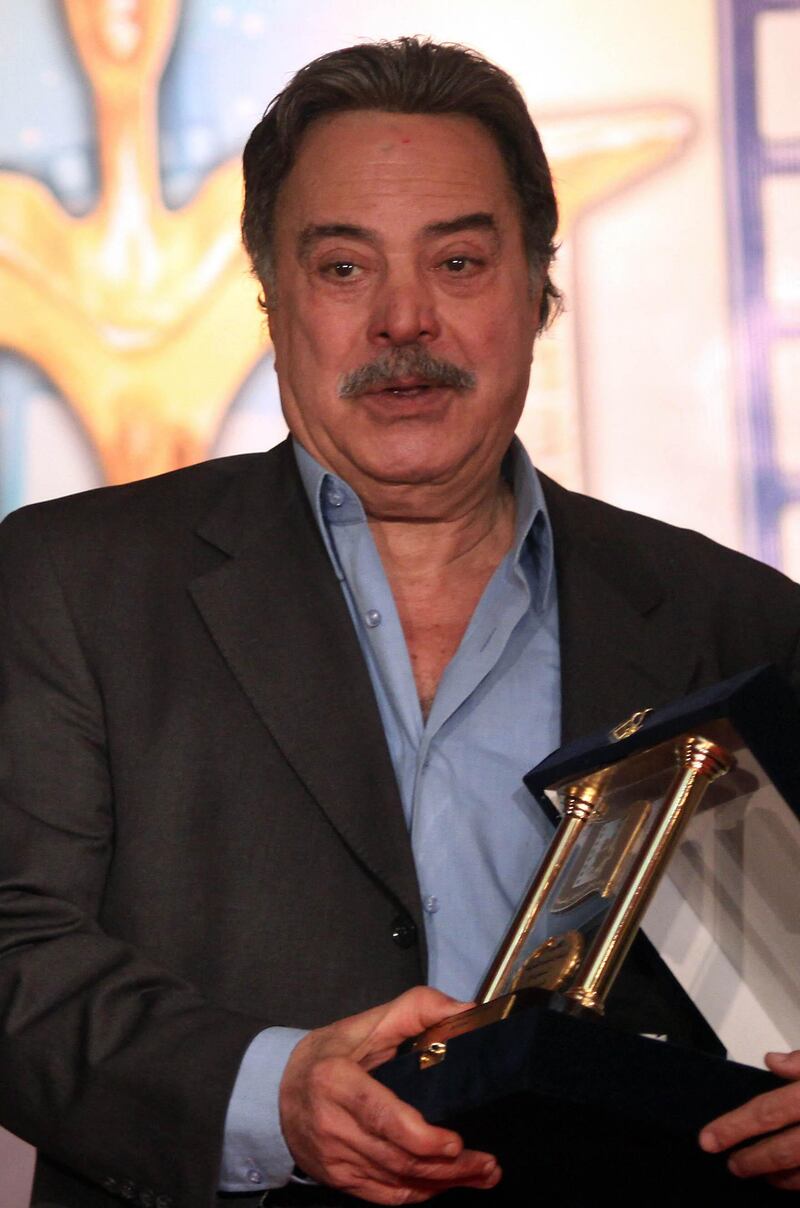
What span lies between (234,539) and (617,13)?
1030mm

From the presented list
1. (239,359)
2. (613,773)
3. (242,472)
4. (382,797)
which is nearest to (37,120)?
(239,359)

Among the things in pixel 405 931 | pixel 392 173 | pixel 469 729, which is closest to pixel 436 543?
pixel 469 729

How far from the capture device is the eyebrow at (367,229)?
195 centimetres

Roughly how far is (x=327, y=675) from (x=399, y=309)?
39 cm

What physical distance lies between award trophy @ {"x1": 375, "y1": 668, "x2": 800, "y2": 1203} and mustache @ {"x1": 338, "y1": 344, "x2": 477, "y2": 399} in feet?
1.62

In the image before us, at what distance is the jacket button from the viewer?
169 centimetres

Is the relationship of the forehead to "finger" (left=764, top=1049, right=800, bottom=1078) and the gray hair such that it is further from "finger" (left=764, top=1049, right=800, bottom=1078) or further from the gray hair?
"finger" (left=764, top=1049, right=800, bottom=1078)

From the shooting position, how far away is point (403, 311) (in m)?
1.91

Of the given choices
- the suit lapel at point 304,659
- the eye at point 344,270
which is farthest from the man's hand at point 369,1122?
the eye at point 344,270

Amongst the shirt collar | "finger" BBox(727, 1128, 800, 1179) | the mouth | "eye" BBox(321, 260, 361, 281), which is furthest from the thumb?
"eye" BBox(321, 260, 361, 281)

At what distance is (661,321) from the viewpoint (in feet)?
8.13

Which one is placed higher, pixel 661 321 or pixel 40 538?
pixel 661 321

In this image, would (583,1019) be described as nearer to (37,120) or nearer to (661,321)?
(661,321)

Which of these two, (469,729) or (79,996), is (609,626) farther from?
(79,996)
